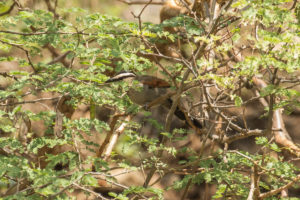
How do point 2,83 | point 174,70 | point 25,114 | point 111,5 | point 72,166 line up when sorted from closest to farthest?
point 72,166
point 25,114
point 174,70
point 2,83
point 111,5

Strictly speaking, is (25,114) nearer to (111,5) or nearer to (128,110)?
(128,110)

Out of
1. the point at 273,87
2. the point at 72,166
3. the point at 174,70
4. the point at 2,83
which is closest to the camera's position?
the point at 273,87

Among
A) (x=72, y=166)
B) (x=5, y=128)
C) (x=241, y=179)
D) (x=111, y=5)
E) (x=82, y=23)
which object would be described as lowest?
(x=241, y=179)

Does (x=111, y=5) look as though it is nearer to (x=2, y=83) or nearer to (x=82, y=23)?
(x=2, y=83)

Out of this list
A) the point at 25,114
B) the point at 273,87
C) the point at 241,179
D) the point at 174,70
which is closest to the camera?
the point at 273,87

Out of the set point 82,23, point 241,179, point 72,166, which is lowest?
point 241,179

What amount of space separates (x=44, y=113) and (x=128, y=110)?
74 centimetres

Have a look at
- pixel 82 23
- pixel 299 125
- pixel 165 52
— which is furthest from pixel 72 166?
pixel 299 125

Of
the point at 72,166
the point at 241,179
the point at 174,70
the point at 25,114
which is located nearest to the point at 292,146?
the point at 241,179

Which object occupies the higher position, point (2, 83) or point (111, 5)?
point (111, 5)

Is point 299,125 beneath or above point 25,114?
beneath

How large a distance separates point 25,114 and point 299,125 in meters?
3.84

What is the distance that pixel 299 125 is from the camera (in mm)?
5559

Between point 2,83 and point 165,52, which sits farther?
point 2,83
